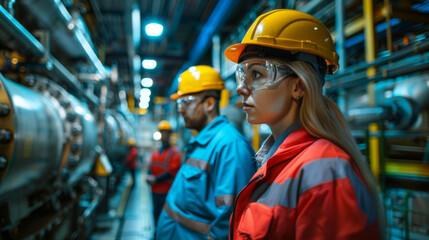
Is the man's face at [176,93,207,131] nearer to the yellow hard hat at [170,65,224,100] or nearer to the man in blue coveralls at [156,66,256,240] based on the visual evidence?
the yellow hard hat at [170,65,224,100]

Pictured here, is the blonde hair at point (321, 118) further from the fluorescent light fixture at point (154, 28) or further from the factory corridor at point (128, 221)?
the fluorescent light fixture at point (154, 28)

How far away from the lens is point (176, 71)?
10.1 metres

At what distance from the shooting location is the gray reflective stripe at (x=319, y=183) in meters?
0.72

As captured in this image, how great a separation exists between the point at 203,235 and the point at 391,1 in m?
2.85

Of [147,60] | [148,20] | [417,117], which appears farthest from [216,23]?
[147,60]

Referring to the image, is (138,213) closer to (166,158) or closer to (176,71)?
(166,158)

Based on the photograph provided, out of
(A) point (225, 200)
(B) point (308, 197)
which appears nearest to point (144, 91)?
(A) point (225, 200)

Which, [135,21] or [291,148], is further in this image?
[135,21]

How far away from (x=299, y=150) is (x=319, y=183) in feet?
0.57

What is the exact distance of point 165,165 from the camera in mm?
4453

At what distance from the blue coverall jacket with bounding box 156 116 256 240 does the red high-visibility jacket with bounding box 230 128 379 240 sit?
569 mm

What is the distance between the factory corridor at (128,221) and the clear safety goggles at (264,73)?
390 cm

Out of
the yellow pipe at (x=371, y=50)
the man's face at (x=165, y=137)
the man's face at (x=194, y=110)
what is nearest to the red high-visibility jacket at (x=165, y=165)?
the man's face at (x=165, y=137)

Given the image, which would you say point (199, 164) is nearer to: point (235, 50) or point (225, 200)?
point (225, 200)
